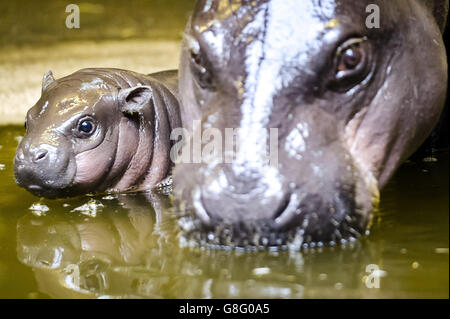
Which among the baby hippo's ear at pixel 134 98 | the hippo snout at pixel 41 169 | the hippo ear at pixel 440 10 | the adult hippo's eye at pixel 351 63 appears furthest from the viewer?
the baby hippo's ear at pixel 134 98

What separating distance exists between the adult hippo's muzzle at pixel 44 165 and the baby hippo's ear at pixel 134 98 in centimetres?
53

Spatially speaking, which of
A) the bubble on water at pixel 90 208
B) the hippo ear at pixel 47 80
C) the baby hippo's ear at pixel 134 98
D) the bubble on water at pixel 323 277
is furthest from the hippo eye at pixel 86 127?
the bubble on water at pixel 323 277

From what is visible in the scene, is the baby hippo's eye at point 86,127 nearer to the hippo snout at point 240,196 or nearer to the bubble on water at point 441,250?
the hippo snout at point 240,196

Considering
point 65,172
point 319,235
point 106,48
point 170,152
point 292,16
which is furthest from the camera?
point 106,48

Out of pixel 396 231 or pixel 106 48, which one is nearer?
pixel 396 231

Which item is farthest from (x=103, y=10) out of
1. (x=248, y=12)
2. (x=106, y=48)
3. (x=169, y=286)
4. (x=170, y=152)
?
(x=169, y=286)

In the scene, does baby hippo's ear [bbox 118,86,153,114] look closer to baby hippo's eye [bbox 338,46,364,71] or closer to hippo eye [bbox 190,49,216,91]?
hippo eye [bbox 190,49,216,91]

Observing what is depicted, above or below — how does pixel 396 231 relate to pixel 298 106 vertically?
below

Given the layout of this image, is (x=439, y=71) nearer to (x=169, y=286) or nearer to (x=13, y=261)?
(x=169, y=286)

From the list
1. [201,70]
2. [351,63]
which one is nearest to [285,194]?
[351,63]

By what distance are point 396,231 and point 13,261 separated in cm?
188

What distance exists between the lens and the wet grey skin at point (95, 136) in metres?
5.04

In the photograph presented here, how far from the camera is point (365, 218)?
3578 mm

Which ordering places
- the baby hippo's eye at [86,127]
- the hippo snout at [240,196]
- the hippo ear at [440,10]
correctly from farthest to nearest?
the baby hippo's eye at [86,127] < the hippo ear at [440,10] < the hippo snout at [240,196]
